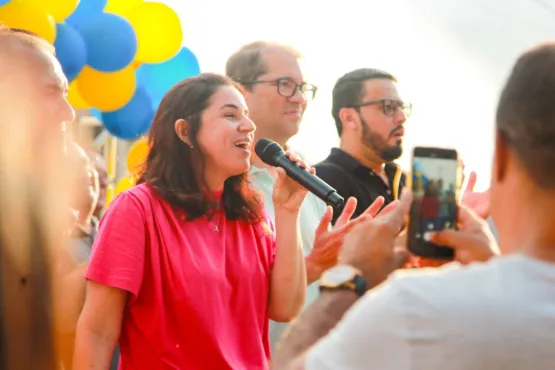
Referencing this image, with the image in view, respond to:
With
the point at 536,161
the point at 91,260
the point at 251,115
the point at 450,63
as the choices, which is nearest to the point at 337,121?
the point at 251,115

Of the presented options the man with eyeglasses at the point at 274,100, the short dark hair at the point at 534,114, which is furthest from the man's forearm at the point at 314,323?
the man with eyeglasses at the point at 274,100

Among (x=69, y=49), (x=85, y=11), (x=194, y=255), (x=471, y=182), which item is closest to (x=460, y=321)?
(x=471, y=182)

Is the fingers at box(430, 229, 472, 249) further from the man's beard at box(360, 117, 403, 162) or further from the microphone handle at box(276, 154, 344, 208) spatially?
the man's beard at box(360, 117, 403, 162)

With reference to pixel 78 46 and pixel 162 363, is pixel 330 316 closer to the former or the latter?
pixel 162 363

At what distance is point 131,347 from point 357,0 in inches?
122

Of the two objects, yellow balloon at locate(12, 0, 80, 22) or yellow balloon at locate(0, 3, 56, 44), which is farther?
yellow balloon at locate(12, 0, 80, 22)

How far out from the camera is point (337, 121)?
4.02 m

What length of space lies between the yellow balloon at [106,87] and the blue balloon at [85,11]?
23 centimetres

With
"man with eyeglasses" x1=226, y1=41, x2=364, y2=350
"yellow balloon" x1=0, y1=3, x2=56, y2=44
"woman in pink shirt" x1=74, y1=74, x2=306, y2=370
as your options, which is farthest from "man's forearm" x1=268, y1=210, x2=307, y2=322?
"yellow balloon" x1=0, y1=3, x2=56, y2=44

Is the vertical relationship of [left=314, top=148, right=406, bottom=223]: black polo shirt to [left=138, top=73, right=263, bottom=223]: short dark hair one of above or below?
below

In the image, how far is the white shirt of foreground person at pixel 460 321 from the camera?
1151 mm

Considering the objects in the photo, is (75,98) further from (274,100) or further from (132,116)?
(274,100)

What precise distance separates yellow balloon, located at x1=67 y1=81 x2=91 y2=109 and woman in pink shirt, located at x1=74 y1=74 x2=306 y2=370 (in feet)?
5.53

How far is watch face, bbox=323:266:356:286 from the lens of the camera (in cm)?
142
